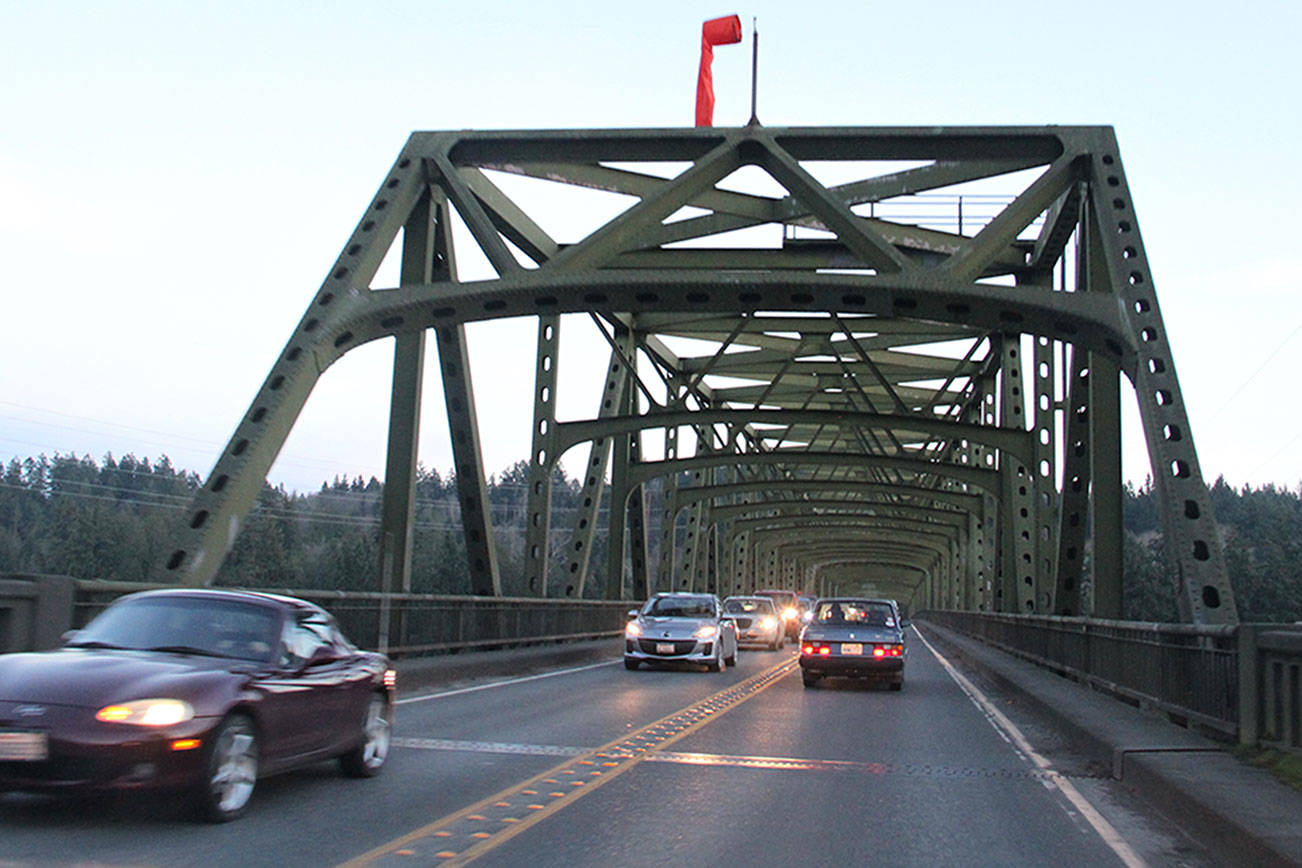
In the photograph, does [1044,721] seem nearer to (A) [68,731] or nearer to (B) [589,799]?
(B) [589,799]

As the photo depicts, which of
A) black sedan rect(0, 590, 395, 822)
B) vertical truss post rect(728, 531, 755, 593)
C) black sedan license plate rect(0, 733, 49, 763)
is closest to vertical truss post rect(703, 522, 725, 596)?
vertical truss post rect(728, 531, 755, 593)

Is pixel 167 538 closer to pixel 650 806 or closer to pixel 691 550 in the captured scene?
pixel 691 550

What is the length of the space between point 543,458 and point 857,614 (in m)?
10.9

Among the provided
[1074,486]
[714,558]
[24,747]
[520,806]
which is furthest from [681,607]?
[714,558]

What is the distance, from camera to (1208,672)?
1170 centimetres

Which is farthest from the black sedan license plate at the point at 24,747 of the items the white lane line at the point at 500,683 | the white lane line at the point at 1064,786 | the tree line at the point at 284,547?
the tree line at the point at 284,547

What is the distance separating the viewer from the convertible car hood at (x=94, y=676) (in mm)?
7113

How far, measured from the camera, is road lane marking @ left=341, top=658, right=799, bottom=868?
6.92m

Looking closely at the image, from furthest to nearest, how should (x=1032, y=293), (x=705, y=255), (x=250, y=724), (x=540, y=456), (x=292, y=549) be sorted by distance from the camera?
(x=292, y=549)
(x=540, y=456)
(x=705, y=255)
(x=1032, y=293)
(x=250, y=724)

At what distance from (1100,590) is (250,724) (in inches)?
611

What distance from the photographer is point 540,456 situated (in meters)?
31.2

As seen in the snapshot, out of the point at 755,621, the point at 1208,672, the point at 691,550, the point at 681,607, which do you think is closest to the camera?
the point at 1208,672

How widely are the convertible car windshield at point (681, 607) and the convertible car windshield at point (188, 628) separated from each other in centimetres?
1696

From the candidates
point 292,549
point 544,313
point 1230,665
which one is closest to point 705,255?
point 544,313
